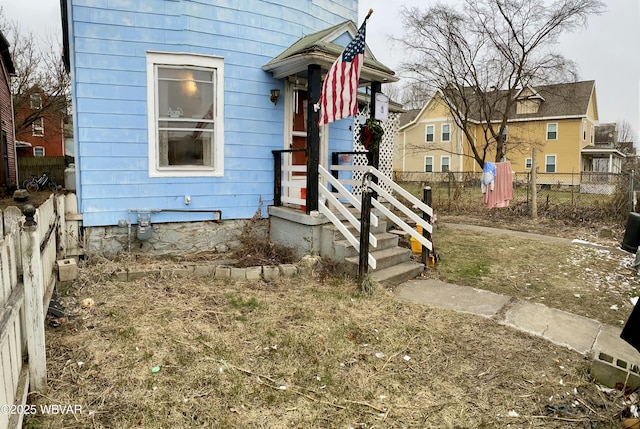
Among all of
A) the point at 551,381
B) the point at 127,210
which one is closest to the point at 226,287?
the point at 127,210

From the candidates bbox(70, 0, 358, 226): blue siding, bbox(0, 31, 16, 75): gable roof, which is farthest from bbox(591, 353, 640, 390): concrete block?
bbox(0, 31, 16, 75): gable roof

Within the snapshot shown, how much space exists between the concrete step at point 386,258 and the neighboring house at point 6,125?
13.1 meters

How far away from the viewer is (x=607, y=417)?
2.55 m

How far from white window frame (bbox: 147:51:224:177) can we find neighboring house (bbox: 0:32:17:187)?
10231 millimetres

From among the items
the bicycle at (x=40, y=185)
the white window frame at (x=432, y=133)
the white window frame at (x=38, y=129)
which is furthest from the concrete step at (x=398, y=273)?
the white window frame at (x=38, y=129)

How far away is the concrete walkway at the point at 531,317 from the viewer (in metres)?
3.51

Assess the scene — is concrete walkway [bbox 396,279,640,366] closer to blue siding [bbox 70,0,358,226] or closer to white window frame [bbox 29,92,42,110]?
blue siding [bbox 70,0,358,226]

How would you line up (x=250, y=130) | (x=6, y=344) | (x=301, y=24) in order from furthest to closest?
(x=301, y=24)
(x=250, y=130)
(x=6, y=344)

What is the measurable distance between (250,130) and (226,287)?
2.73 meters

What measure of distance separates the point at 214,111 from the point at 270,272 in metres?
2.66

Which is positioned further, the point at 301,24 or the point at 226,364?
the point at 301,24

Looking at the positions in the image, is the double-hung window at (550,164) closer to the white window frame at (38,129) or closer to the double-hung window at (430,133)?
the double-hung window at (430,133)

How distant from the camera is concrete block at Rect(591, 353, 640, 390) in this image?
276 cm

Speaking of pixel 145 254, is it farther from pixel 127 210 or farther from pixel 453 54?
pixel 453 54
